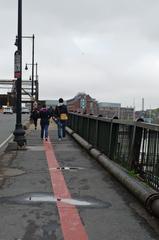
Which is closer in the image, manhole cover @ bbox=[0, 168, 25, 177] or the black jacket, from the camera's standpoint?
manhole cover @ bbox=[0, 168, 25, 177]

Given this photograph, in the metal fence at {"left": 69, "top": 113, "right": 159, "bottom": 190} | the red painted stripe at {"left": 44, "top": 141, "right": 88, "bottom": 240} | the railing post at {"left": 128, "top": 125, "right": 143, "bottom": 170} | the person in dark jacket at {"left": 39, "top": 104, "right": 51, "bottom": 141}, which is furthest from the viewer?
the person in dark jacket at {"left": 39, "top": 104, "right": 51, "bottom": 141}

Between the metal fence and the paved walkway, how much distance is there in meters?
0.48

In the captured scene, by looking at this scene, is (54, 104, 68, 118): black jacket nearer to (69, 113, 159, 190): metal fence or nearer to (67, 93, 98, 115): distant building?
(67, 93, 98, 115): distant building

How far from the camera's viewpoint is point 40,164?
12766 millimetres

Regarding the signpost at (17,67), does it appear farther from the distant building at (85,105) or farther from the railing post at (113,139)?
the distant building at (85,105)

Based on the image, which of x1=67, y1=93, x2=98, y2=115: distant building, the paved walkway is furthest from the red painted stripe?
x1=67, y1=93, x2=98, y2=115: distant building

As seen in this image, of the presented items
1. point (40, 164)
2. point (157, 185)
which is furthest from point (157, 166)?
point (40, 164)

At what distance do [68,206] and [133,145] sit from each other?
8.53 ft

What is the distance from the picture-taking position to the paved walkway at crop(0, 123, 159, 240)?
240 inches

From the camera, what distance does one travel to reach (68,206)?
754cm

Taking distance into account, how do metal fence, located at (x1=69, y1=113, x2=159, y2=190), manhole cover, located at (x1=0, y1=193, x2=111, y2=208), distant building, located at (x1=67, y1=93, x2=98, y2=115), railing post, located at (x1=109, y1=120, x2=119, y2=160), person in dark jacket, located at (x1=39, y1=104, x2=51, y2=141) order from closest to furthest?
manhole cover, located at (x1=0, y1=193, x2=111, y2=208) → metal fence, located at (x1=69, y1=113, x2=159, y2=190) → railing post, located at (x1=109, y1=120, x2=119, y2=160) → person in dark jacket, located at (x1=39, y1=104, x2=51, y2=141) → distant building, located at (x1=67, y1=93, x2=98, y2=115)

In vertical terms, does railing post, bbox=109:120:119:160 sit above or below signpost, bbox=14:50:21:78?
below

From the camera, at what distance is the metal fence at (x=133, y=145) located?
8.23 m

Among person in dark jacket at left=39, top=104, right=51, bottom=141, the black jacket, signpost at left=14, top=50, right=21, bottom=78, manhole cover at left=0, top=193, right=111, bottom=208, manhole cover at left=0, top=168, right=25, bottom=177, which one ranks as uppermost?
signpost at left=14, top=50, right=21, bottom=78
